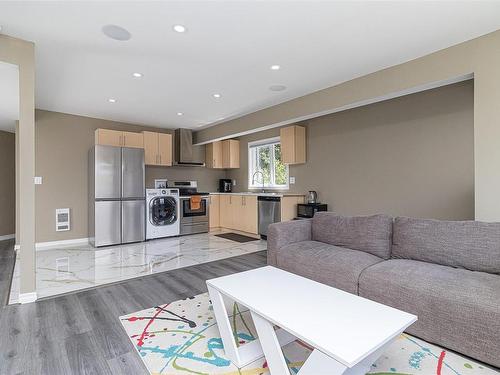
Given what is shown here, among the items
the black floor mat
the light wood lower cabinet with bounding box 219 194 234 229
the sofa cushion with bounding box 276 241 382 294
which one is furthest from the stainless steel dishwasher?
the sofa cushion with bounding box 276 241 382 294

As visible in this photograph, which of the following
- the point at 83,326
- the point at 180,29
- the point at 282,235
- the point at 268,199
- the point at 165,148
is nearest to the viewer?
the point at 83,326

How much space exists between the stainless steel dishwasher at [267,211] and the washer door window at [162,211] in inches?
69.7

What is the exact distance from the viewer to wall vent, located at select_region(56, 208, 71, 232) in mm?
4871

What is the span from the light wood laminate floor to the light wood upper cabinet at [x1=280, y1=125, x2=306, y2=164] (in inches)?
99.1

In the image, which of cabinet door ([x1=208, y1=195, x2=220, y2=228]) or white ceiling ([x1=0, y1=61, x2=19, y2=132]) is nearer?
white ceiling ([x1=0, y1=61, x2=19, y2=132])

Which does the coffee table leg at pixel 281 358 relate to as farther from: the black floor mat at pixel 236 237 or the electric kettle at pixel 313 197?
the black floor mat at pixel 236 237

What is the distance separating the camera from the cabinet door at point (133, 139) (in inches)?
211

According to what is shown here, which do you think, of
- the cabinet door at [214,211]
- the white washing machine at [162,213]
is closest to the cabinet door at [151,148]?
the white washing machine at [162,213]

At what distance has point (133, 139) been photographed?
17.9 ft

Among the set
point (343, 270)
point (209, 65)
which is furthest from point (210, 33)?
point (343, 270)

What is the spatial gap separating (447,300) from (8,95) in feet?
16.0

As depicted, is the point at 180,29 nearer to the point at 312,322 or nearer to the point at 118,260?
the point at 312,322

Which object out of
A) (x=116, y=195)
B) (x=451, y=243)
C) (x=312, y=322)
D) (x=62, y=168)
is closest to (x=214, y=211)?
(x=116, y=195)

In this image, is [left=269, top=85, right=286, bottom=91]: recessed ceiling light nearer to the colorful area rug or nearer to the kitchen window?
the kitchen window
